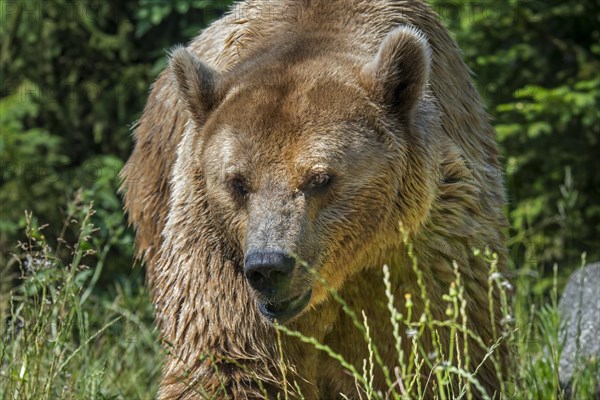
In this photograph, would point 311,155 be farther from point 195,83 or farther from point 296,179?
point 195,83

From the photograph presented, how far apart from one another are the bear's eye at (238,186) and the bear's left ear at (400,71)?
0.63 m

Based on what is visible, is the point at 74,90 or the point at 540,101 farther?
the point at 74,90

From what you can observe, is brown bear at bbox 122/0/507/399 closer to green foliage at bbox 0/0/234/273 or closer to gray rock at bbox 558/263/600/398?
gray rock at bbox 558/263/600/398

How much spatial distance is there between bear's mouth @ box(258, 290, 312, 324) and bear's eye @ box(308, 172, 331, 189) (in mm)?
390

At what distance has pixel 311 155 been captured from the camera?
3789 millimetres

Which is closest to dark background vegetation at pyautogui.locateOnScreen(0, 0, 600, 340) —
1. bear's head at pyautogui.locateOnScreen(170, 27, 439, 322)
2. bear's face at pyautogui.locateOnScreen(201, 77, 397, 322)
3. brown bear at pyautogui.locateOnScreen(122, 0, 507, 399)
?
brown bear at pyautogui.locateOnScreen(122, 0, 507, 399)

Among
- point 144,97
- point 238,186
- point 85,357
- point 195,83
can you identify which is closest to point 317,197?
point 238,186

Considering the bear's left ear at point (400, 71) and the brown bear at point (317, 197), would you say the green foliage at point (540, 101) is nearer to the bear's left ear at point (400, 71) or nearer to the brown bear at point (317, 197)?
the brown bear at point (317, 197)

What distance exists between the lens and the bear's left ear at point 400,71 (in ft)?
12.9

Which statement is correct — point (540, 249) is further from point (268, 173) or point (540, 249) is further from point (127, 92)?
point (268, 173)

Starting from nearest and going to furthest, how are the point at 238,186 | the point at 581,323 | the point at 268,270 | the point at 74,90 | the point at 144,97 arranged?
1. the point at 268,270
2. the point at 238,186
3. the point at 581,323
4. the point at 144,97
5. the point at 74,90

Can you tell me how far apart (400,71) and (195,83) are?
84cm

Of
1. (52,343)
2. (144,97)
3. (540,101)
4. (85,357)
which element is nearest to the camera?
(52,343)

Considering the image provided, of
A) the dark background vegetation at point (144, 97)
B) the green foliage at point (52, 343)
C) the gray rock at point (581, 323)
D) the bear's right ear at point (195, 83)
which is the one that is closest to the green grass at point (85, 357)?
the green foliage at point (52, 343)
